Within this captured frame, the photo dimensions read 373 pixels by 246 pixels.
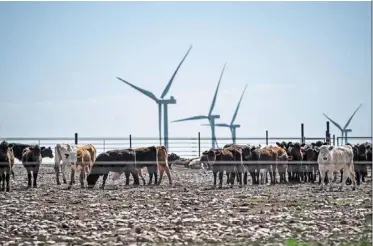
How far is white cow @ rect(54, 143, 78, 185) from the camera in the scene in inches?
847

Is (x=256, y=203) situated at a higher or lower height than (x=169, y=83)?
lower

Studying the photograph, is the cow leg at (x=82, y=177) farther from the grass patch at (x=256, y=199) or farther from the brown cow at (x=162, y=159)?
the grass patch at (x=256, y=199)

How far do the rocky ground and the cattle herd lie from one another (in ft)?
5.61

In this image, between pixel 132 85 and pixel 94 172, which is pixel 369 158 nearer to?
pixel 94 172

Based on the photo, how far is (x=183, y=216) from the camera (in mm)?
12617

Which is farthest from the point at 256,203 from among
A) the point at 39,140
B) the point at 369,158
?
the point at 39,140

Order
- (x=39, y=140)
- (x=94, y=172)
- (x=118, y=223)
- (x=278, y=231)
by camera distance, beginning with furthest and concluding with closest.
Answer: (x=39, y=140) < (x=94, y=172) < (x=118, y=223) < (x=278, y=231)

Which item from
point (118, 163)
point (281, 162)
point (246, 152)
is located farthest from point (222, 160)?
point (281, 162)

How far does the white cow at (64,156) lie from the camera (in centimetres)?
2152

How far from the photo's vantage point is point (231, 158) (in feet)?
72.0

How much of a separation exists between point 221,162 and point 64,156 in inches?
166

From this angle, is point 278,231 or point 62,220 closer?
point 278,231

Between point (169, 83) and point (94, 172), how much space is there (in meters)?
17.6

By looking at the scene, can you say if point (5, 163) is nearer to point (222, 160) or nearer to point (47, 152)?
point (222, 160)
